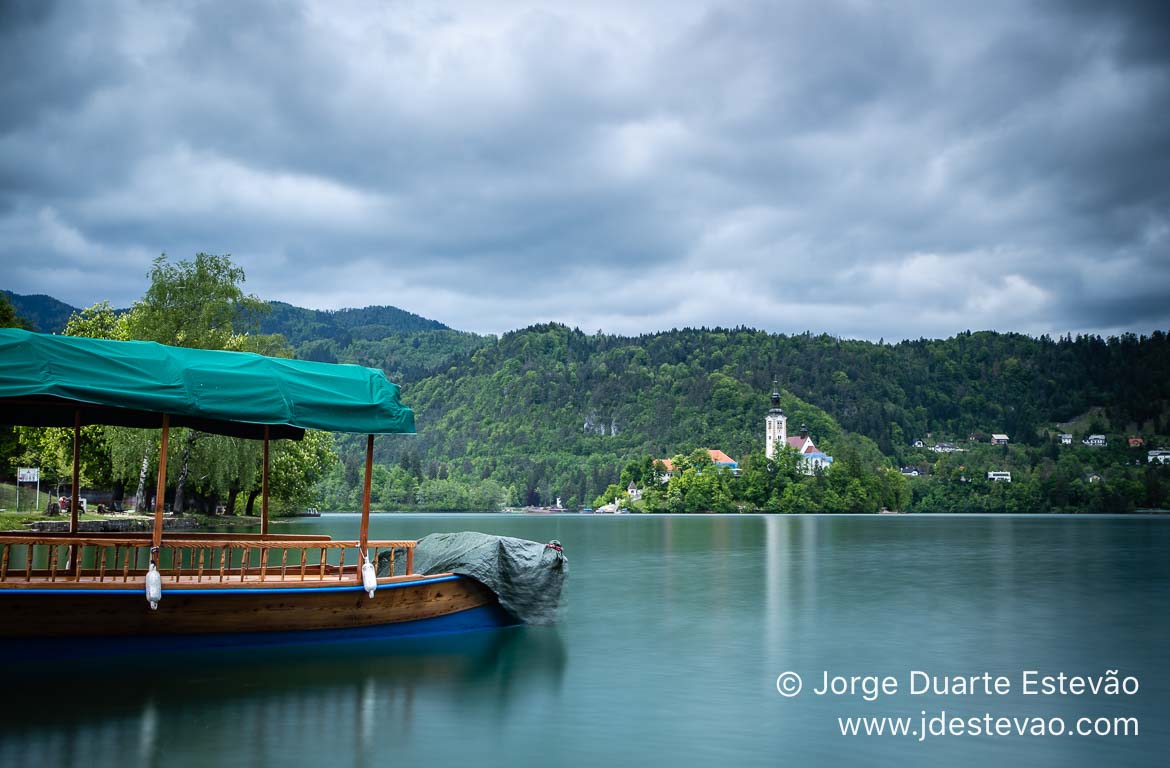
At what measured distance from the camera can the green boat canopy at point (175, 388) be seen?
1276 centimetres

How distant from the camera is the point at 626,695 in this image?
13398 mm

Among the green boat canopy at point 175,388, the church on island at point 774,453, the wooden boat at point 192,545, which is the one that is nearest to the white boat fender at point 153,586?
the wooden boat at point 192,545

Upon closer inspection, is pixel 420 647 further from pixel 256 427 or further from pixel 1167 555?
pixel 1167 555

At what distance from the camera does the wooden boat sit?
12828 mm

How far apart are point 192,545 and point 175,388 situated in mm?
3224

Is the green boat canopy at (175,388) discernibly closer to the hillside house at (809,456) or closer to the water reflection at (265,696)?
the water reflection at (265,696)

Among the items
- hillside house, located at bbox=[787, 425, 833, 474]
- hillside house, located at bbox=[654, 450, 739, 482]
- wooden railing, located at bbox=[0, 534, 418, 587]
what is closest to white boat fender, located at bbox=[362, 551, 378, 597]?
wooden railing, located at bbox=[0, 534, 418, 587]

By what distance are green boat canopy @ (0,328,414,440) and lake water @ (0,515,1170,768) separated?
3.78 meters

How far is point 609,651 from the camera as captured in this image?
1697 centimetres

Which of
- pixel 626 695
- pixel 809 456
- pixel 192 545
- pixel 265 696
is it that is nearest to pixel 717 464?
pixel 809 456

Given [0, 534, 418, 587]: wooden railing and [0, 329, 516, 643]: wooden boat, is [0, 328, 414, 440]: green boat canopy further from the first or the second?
[0, 534, 418, 587]: wooden railing

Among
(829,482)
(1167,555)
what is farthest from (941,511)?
(1167,555)

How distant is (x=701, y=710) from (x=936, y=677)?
4652 mm

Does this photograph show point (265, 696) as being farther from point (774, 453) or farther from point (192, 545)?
point (774, 453)
